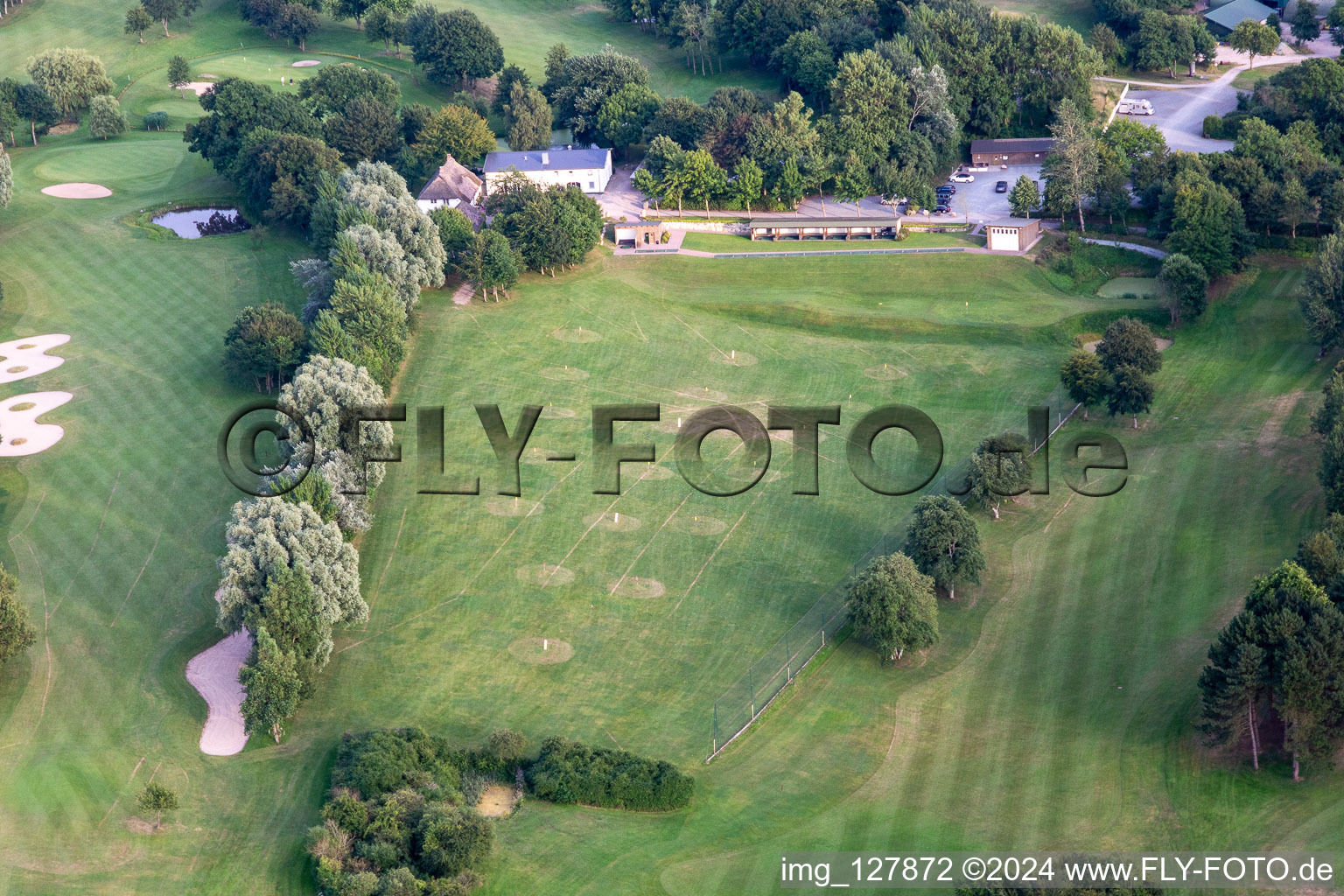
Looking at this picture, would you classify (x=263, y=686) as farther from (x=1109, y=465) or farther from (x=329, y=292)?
(x=1109, y=465)

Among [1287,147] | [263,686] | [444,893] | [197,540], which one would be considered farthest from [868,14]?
[444,893]

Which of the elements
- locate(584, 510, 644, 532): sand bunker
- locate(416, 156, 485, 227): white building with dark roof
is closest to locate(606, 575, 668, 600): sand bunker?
locate(584, 510, 644, 532): sand bunker

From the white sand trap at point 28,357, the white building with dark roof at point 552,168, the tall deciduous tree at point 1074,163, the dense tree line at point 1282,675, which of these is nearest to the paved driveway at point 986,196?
the tall deciduous tree at point 1074,163

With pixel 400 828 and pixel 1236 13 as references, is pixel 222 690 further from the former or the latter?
pixel 1236 13

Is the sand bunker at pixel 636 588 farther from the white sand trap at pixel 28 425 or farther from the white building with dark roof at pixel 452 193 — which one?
the white building with dark roof at pixel 452 193

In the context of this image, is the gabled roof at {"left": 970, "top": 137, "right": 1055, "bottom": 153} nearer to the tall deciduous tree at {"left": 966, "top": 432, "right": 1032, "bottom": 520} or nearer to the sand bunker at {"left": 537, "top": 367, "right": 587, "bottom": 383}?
the sand bunker at {"left": 537, "top": 367, "right": 587, "bottom": 383}

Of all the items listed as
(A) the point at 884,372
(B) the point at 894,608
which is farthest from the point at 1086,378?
(B) the point at 894,608
